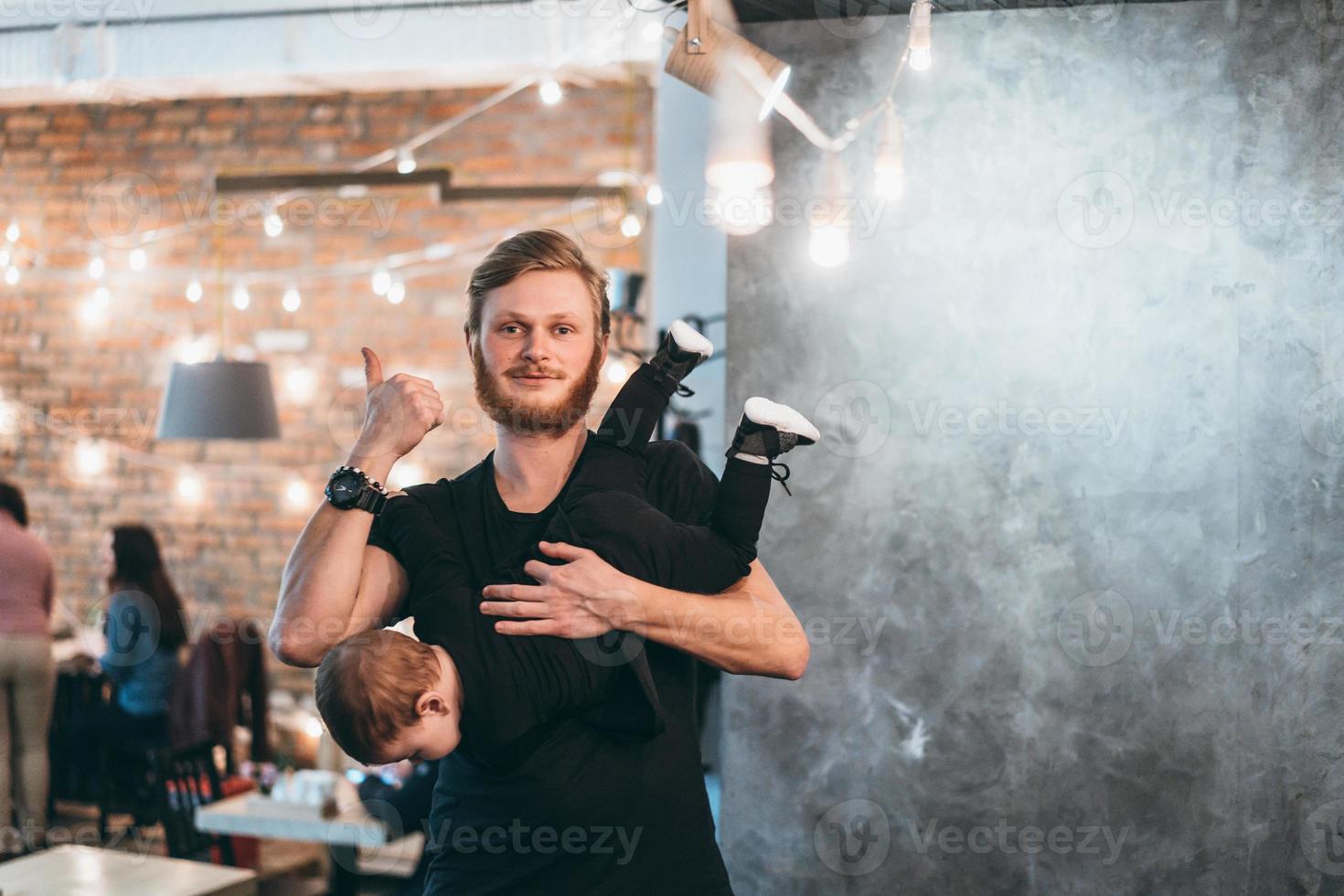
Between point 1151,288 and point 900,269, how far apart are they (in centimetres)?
50

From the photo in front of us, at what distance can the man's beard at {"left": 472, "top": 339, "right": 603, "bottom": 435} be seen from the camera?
5.33 feet

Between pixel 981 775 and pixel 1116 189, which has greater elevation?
pixel 1116 189

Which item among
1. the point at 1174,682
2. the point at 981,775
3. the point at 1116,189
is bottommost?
the point at 981,775

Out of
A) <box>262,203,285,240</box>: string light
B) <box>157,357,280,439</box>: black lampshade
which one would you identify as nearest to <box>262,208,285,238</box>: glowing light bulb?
<box>262,203,285,240</box>: string light

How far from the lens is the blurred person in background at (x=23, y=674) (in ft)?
14.4

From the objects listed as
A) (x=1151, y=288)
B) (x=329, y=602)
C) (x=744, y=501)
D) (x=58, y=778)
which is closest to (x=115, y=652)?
(x=58, y=778)

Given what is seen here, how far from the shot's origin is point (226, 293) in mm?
5746

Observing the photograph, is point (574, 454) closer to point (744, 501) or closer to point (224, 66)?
point (744, 501)

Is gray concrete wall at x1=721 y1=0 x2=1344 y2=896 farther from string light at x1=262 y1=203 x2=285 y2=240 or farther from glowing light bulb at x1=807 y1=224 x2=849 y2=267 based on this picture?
string light at x1=262 y1=203 x2=285 y2=240

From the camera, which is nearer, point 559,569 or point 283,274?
point 559,569

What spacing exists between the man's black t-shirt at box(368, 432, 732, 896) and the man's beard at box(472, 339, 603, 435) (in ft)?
0.51

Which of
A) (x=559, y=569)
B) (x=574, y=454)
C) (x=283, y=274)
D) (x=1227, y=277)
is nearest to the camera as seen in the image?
(x=559, y=569)

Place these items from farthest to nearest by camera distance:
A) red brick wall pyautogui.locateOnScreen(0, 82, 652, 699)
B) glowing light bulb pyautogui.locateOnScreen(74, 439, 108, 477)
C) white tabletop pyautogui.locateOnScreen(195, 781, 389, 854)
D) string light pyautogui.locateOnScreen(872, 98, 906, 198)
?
glowing light bulb pyautogui.locateOnScreen(74, 439, 108, 477)
red brick wall pyautogui.locateOnScreen(0, 82, 652, 699)
white tabletop pyautogui.locateOnScreen(195, 781, 389, 854)
string light pyautogui.locateOnScreen(872, 98, 906, 198)

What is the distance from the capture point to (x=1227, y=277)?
2.19m
